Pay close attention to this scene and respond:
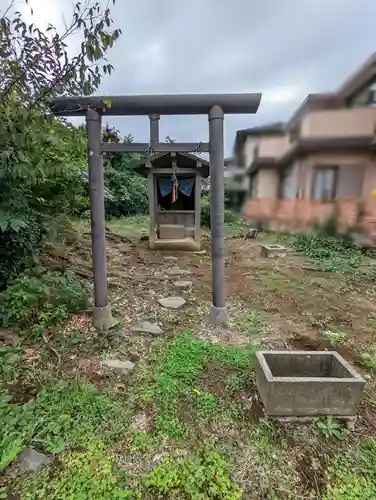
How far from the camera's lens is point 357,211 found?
46 centimetres

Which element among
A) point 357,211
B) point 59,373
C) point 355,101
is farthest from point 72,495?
point 355,101

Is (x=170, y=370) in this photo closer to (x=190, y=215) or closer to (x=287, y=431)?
(x=287, y=431)

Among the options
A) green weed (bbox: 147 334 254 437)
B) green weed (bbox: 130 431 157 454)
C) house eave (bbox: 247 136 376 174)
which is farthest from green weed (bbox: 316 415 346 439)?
house eave (bbox: 247 136 376 174)

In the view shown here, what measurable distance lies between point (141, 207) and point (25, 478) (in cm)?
1183

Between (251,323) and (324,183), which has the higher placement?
(324,183)

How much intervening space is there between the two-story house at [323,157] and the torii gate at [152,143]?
2.27 meters

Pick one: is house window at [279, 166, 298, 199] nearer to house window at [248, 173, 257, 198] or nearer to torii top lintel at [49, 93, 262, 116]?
house window at [248, 173, 257, 198]

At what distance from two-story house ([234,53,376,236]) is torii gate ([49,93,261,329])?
2267mm

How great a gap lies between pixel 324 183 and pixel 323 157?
0.05 metres

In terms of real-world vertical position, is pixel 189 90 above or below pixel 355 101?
above

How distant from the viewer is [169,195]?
293 inches

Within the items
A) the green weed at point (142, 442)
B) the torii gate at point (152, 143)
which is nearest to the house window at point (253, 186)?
the green weed at point (142, 442)

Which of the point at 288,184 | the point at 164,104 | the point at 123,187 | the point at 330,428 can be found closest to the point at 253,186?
the point at 288,184

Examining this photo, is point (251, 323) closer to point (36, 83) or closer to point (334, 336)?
point (334, 336)
